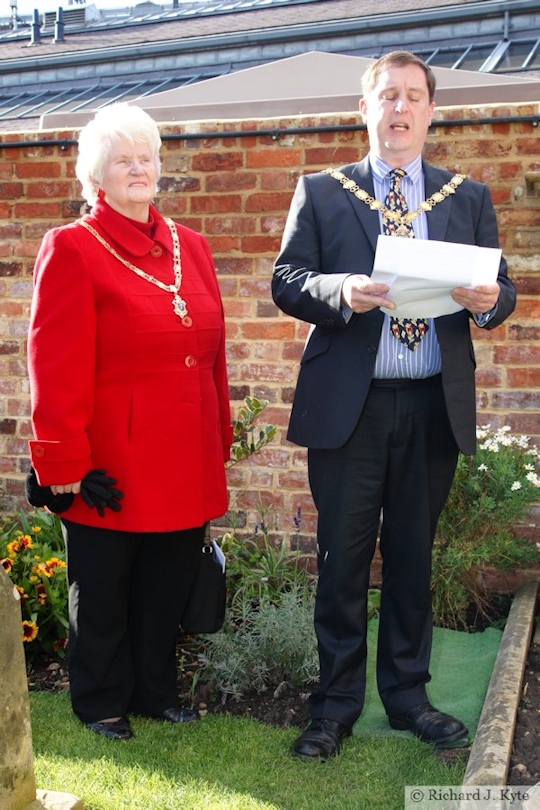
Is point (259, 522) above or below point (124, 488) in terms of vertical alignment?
below

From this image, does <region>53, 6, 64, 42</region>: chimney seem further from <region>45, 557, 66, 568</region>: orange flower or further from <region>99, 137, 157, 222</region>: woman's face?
<region>99, 137, 157, 222</region>: woman's face

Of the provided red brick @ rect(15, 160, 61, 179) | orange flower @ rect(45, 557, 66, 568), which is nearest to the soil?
orange flower @ rect(45, 557, 66, 568)

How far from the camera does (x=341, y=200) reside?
10.1 ft

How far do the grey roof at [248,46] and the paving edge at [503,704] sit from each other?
415 centimetres

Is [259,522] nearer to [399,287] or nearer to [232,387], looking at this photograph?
[232,387]

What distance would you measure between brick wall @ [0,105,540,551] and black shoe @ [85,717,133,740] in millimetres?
1594

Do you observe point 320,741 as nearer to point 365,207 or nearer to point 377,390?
point 377,390

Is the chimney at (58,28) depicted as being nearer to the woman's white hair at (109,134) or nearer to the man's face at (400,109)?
the woman's white hair at (109,134)

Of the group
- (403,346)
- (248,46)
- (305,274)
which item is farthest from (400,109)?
(248,46)

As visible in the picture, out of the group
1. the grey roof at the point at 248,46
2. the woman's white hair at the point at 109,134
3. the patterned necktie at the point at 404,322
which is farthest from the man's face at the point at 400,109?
the grey roof at the point at 248,46

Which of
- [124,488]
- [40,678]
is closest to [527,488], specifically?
[124,488]

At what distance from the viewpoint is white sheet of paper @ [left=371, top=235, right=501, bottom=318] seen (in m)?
2.65

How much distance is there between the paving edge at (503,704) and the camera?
269cm

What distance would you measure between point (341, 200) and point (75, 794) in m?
2.03
